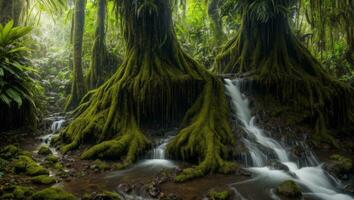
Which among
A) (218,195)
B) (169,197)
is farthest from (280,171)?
(169,197)

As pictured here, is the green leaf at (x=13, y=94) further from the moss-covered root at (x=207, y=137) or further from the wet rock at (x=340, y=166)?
the wet rock at (x=340, y=166)

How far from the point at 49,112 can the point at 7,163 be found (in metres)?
6.19

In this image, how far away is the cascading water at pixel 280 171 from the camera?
566 cm

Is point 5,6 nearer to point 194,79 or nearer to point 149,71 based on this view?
point 149,71

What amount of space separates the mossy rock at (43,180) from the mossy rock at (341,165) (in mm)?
5169

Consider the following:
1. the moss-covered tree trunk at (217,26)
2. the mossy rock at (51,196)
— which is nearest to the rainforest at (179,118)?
the mossy rock at (51,196)

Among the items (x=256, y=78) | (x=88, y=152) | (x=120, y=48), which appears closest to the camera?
(x=88, y=152)

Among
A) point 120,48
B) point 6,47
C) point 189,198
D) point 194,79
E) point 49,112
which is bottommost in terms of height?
point 189,198

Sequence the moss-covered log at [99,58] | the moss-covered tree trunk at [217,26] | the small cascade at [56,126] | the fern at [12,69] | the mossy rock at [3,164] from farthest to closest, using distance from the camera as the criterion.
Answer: the moss-covered tree trunk at [217,26], the moss-covered log at [99,58], the small cascade at [56,126], the fern at [12,69], the mossy rock at [3,164]

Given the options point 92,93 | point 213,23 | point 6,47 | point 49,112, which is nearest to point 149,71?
point 92,93

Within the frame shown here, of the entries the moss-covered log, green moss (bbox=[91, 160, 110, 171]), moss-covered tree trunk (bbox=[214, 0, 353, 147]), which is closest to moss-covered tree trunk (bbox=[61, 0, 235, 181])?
green moss (bbox=[91, 160, 110, 171])

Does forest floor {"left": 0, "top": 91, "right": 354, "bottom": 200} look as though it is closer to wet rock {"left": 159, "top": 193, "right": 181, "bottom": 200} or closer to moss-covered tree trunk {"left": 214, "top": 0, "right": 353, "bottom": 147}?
wet rock {"left": 159, "top": 193, "right": 181, "bottom": 200}

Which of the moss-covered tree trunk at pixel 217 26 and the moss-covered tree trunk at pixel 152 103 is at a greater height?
the moss-covered tree trunk at pixel 217 26

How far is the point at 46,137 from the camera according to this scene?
29.5 ft
